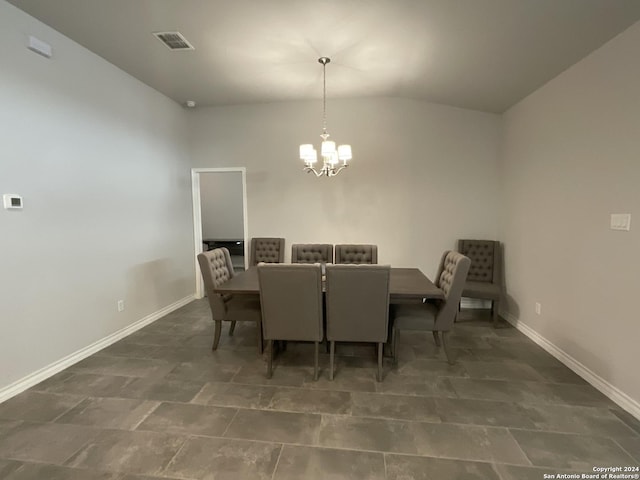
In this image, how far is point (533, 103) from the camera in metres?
3.29

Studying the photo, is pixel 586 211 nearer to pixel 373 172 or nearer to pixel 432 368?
pixel 432 368

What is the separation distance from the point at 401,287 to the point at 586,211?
5.41 feet

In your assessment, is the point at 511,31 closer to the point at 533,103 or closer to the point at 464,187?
the point at 533,103

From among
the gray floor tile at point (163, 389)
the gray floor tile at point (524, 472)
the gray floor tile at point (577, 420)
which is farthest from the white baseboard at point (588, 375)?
the gray floor tile at point (163, 389)

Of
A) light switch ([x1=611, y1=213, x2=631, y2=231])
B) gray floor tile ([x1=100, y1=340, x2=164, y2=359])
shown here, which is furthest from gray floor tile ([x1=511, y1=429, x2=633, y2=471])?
gray floor tile ([x1=100, y1=340, x2=164, y2=359])

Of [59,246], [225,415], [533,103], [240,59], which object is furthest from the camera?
[533,103]

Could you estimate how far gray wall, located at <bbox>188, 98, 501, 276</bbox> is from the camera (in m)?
4.21

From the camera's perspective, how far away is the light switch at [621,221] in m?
2.14

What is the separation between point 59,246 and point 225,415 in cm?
207

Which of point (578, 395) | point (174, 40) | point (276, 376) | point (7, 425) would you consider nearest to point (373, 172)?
point (174, 40)

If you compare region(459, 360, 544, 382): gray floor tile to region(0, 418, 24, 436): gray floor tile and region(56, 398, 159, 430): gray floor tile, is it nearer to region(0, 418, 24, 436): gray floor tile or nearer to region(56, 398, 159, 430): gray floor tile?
region(56, 398, 159, 430): gray floor tile

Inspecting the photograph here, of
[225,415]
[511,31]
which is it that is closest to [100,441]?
[225,415]

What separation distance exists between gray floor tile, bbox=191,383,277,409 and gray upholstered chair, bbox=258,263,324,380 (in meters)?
0.20

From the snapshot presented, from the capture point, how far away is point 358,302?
237cm
